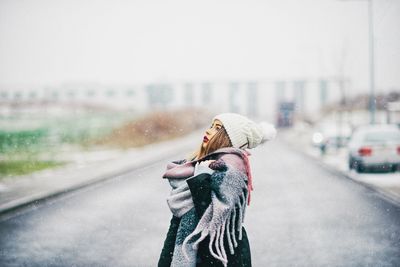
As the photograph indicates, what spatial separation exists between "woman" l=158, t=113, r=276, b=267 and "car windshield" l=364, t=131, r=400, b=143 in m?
11.9

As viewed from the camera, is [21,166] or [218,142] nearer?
[218,142]

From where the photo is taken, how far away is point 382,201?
918 cm

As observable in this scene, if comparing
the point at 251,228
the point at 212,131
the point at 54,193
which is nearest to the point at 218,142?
the point at 212,131

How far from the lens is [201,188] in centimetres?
248

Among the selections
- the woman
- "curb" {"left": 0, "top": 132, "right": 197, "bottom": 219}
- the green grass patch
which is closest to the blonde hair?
the woman

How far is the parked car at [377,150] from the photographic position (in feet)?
43.8

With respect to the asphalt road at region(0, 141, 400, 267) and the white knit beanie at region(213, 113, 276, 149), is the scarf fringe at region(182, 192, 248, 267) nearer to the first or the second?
the white knit beanie at region(213, 113, 276, 149)

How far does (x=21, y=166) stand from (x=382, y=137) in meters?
13.5

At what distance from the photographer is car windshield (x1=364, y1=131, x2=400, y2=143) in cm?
1360

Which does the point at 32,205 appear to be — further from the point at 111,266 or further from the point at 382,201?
the point at 382,201

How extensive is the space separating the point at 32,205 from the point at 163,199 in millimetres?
2752

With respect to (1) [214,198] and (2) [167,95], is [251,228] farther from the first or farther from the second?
(2) [167,95]

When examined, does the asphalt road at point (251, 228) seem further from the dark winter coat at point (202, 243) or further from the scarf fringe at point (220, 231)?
the scarf fringe at point (220, 231)

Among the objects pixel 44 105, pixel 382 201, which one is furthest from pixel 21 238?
pixel 44 105
